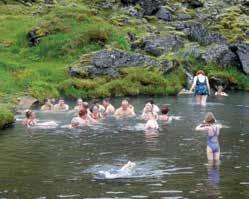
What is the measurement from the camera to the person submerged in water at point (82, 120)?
36.7 m

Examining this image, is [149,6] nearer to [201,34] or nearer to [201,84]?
[201,34]

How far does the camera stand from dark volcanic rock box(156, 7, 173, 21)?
76.6m

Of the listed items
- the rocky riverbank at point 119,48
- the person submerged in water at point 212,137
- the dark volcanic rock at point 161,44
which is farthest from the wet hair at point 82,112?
the dark volcanic rock at point 161,44

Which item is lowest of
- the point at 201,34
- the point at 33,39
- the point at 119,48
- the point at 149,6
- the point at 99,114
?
the point at 99,114

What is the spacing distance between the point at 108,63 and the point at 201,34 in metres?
14.9

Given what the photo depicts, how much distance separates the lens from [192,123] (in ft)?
124

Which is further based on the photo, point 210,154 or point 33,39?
point 33,39

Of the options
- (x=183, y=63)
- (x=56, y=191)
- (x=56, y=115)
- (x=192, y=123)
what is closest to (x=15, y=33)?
(x=183, y=63)

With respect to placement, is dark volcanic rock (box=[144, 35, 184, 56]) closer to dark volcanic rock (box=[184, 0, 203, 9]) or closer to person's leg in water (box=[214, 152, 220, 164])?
dark volcanic rock (box=[184, 0, 203, 9])

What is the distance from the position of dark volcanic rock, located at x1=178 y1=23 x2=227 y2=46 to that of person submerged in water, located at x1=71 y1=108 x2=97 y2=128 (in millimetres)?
32848

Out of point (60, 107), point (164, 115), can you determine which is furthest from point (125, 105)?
point (60, 107)

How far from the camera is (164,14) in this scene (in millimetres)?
77125

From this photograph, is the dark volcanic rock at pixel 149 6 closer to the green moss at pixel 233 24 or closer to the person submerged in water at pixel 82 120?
the green moss at pixel 233 24

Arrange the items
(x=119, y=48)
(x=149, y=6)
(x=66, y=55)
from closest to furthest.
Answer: (x=119, y=48) < (x=66, y=55) < (x=149, y=6)
